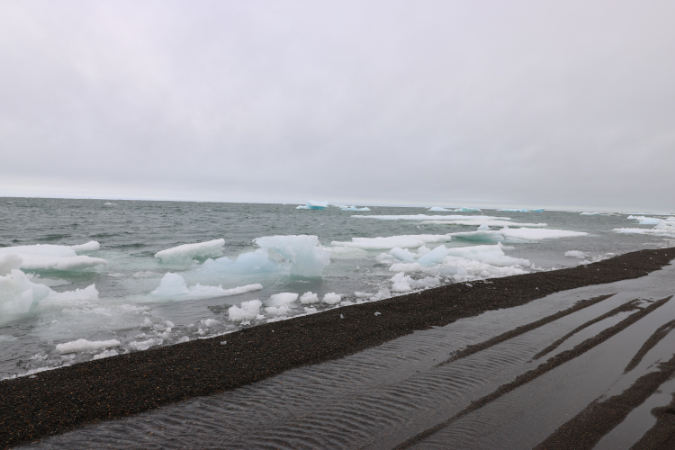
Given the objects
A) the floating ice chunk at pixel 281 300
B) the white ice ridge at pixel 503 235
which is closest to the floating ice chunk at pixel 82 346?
the floating ice chunk at pixel 281 300

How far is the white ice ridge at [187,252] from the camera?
13336mm

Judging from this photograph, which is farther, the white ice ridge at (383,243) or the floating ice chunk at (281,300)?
the white ice ridge at (383,243)

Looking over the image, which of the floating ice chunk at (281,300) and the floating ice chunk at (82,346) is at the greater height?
the floating ice chunk at (82,346)

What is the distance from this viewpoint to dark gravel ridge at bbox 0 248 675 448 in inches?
127

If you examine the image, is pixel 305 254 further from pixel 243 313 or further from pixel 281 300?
pixel 243 313

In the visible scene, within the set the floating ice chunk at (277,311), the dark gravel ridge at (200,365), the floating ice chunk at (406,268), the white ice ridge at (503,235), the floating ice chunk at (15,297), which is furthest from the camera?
the white ice ridge at (503,235)

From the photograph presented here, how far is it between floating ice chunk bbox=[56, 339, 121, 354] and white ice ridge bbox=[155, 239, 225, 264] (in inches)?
343

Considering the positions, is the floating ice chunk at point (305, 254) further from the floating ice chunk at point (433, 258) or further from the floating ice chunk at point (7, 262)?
the floating ice chunk at point (7, 262)

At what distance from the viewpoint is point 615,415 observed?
3.18 metres

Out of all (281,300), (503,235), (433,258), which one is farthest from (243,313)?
(503,235)

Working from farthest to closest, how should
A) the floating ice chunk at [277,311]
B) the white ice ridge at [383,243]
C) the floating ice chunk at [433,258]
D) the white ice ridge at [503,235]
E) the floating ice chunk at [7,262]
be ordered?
1. the white ice ridge at [503,235]
2. the white ice ridge at [383,243]
3. the floating ice chunk at [433,258]
4. the floating ice chunk at [7,262]
5. the floating ice chunk at [277,311]

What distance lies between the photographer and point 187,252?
1366cm

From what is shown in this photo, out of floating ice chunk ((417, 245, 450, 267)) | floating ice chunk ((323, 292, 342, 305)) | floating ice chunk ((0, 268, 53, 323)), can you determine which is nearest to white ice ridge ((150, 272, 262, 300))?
floating ice chunk ((0, 268, 53, 323))

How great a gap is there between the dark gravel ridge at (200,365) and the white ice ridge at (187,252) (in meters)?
8.81
